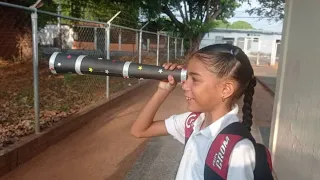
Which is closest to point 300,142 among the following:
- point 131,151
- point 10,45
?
point 131,151

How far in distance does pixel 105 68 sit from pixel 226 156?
678mm

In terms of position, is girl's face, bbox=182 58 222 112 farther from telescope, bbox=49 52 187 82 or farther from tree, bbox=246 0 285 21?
tree, bbox=246 0 285 21

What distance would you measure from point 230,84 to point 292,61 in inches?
83.3

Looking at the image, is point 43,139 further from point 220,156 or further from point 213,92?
point 220,156

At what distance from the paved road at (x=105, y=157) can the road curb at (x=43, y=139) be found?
73mm

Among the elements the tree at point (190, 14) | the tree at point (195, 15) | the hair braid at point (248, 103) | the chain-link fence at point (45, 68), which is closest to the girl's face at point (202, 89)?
the hair braid at point (248, 103)

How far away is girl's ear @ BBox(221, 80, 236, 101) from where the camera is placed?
1325mm

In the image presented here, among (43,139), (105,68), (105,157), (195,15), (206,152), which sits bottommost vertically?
(105,157)

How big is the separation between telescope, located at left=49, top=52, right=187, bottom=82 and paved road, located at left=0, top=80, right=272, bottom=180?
224cm

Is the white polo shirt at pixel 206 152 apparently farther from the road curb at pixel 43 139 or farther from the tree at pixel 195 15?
the tree at pixel 195 15

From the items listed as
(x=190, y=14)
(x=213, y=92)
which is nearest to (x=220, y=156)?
(x=213, y=92)

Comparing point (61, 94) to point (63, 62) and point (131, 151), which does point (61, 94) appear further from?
point (63, 62)

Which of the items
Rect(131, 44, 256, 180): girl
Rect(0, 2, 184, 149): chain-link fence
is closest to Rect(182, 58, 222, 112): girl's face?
Rect(131, 44, 256, 180): girl

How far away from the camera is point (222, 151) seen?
1129 mm
